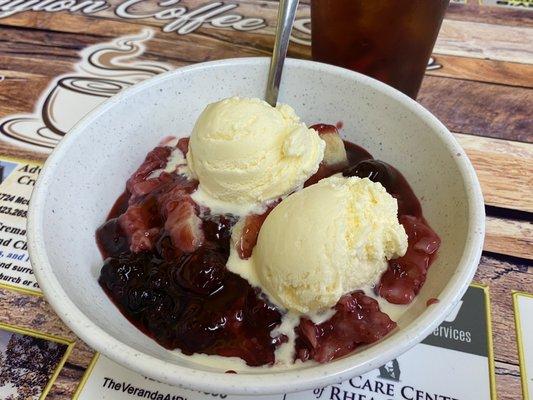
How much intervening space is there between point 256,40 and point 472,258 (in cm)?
144

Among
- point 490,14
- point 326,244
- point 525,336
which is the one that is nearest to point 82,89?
point 326,244

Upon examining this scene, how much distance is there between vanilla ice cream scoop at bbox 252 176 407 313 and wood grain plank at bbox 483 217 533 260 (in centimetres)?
43

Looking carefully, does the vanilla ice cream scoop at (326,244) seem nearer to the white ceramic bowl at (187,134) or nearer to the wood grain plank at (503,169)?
the white ceramic bowl at (187,134)

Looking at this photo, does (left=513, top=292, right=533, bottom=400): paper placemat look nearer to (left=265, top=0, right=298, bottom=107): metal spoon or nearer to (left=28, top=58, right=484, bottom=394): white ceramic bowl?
(left=28, top=58, right=484, bottom=394): white ceramic bowl

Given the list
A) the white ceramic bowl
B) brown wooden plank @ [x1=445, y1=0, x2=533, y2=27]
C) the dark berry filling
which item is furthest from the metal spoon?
brown wooden plank @ [x1=445, y1=0, x2=533, y2=27]

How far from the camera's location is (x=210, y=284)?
0.98 metres

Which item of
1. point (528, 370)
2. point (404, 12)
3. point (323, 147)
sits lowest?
point (528, 370)

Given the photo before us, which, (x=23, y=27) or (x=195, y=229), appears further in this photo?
(x=23, y=27)

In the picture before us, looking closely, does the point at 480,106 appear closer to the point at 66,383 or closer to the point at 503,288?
the point at 503,288

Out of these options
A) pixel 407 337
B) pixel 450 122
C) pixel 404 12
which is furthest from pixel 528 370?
pixel 404 12

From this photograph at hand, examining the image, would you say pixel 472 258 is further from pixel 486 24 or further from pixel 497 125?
pixel 486 24

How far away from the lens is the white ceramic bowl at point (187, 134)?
0.80m

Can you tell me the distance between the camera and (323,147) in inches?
49.4

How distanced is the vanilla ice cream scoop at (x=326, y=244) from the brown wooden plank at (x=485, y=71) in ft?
3.50
